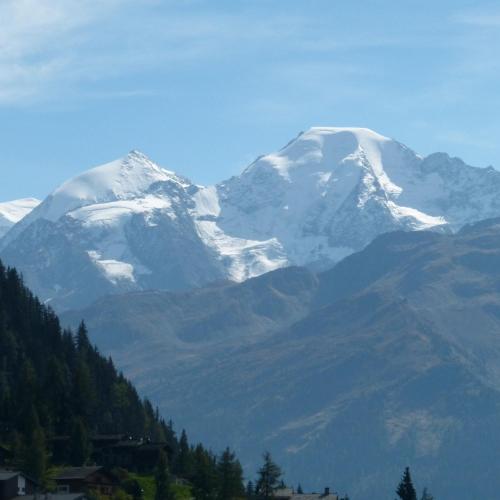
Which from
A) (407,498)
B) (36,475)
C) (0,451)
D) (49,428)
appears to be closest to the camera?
(407,498)

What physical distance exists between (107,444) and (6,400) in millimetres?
11580

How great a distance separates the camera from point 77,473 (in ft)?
550

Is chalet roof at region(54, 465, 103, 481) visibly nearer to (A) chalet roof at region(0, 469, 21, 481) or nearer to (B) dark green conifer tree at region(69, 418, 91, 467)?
(A) chalet roof at region(0, 469, 21, 481)

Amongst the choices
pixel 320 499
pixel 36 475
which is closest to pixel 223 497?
pixel 36 475

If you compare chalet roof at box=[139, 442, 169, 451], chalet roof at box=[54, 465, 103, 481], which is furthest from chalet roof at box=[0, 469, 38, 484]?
chalet roof at box=[139, 442, 169, 451]

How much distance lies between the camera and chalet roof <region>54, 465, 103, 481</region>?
545ft

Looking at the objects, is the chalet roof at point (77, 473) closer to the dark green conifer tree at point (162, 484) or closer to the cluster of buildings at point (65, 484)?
the cluster of buildings at point (65, 484)

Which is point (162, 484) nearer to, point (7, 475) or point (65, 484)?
point (65, 484)

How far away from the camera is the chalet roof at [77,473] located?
545 feet

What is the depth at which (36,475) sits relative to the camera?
16162cm

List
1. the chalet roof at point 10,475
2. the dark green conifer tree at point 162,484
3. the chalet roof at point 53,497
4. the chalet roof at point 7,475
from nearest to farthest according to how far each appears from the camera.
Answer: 1. the chalet roof at point 53,497
2. the chalet roof at point 7,475
3. the chalet roof at point 10,475
4. the dark green conifer tree at point 162,484

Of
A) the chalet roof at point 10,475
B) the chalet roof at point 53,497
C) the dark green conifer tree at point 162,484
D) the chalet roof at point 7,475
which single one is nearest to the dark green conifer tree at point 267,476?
the dark green conifer tree at point 162,484

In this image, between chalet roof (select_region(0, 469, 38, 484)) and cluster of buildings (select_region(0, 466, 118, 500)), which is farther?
chalet roof (select_region(0, 469, 38, 484))

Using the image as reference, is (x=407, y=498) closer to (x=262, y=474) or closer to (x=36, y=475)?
(x=262, y=474)
